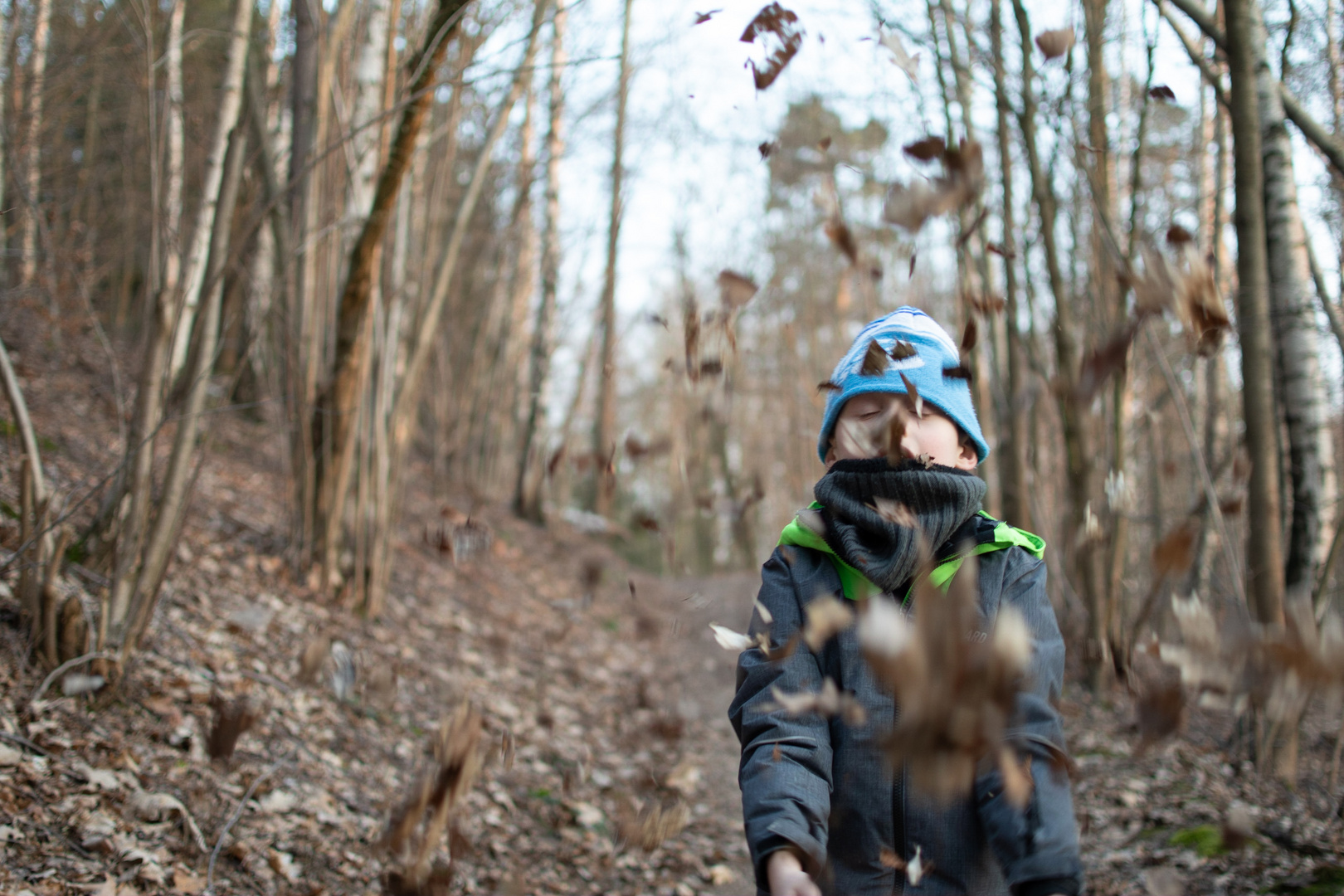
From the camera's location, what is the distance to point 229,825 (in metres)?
2.35

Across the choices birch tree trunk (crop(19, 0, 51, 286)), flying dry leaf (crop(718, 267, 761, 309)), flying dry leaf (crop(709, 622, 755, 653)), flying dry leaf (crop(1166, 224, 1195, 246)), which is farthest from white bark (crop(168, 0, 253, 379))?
birch tree trunk (crop(19, 0, 51, 286))

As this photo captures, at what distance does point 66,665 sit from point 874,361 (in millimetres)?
2542

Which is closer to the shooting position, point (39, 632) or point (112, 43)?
point (39, 632)

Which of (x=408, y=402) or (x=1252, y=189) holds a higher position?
(x=1252, y=189)

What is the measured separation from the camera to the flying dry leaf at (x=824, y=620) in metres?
1.38

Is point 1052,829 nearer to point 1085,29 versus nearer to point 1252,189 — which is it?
point 1252,189

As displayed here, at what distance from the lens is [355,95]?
A: 4.46 m

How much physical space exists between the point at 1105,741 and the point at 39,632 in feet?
15.9

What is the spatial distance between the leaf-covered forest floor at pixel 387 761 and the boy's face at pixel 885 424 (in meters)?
0.79

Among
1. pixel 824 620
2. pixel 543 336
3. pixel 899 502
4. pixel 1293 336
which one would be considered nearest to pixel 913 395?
pixel 899 502

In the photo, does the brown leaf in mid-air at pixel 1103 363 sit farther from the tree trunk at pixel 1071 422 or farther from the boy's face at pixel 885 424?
the tree trunk at pixel 1071 422

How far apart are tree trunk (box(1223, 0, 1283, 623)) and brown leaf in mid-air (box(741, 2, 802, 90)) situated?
2.01 m

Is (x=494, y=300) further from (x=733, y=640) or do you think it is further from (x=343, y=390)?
(x=733, y=640)

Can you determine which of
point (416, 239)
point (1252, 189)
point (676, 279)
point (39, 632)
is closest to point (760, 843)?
point (39, 632)
